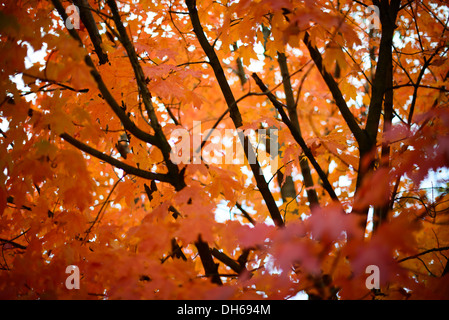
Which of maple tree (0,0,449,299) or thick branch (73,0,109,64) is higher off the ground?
thick branch (73,0,109,64)

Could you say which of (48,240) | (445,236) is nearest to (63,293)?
(48,240)

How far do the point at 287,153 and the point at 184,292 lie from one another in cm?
166

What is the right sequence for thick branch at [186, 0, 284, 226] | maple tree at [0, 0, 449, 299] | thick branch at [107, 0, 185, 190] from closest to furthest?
maple tree at [0, 0, 449, 299]
thick branch at [107, 0, 185, 190]
thick branch at [186, 0, 284, 226]

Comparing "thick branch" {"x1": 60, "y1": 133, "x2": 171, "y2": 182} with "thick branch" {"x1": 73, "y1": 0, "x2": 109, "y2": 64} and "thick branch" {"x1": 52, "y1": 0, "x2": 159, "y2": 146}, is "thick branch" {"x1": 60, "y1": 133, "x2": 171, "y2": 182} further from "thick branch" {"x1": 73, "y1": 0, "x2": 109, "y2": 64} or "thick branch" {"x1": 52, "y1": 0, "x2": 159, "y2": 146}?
"thick branch" {"x1": 73, "y1": 0, "x2": 109, "y2": 64}

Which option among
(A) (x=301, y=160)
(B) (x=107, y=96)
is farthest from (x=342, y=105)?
(B) (x=107, y=96)

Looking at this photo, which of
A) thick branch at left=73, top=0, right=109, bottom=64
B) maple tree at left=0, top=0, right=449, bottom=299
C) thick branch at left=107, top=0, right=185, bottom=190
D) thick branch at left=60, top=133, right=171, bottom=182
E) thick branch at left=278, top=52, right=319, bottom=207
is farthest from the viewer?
thick branch at left=278, top=52, right=319, bottom=207

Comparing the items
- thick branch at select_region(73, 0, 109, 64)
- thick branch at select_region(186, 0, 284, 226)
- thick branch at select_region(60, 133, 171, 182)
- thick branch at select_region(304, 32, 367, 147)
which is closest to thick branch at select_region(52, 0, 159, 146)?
thick branch at select_region(60, 133, 171, 182)

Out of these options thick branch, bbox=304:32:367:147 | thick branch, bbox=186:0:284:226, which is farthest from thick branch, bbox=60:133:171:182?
thick branch, bbox=304:32:367:147

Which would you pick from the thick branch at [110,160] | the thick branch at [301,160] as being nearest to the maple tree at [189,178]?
the thick branch at [110,160]

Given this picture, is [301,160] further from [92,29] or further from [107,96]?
[92,29]

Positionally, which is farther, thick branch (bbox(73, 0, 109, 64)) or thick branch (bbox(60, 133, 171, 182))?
thick branch (bbox(73, 0, 109, 64))

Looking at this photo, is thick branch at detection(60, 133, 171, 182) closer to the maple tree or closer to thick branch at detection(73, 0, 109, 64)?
the maple tree

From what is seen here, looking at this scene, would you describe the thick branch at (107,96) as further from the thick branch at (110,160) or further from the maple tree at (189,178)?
the thick branch at (110,160)
